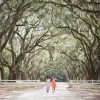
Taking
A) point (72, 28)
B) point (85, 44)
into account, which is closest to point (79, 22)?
point (72, 28)

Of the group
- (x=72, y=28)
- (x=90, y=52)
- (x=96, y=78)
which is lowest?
(x=96, y=78)

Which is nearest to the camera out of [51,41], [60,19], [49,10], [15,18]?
[15,18]

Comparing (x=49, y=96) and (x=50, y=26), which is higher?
(x=50, y=26)

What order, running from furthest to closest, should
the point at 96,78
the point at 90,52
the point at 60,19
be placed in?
the point at 96,78
the point at 90,52
the point at 60,19

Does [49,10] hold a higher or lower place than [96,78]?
higher

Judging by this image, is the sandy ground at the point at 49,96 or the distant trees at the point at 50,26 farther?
the distant trees at the point at 50,26

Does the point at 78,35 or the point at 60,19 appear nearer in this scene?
the point at 60,19

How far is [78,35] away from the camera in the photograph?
39.3 meters

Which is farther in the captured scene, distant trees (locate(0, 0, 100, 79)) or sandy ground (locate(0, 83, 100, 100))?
distant trees (locate(0, 0, 100, 79))

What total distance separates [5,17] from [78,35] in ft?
38.5

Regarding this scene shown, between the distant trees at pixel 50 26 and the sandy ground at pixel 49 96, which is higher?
the distant trees at pixel 50 26

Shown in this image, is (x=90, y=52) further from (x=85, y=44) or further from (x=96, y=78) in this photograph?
(x=96, y=78)

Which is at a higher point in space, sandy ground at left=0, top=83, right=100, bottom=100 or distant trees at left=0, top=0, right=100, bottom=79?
distant trees at left=0, top=0, right=100, bottom=79

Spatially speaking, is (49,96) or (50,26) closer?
(49,96)
